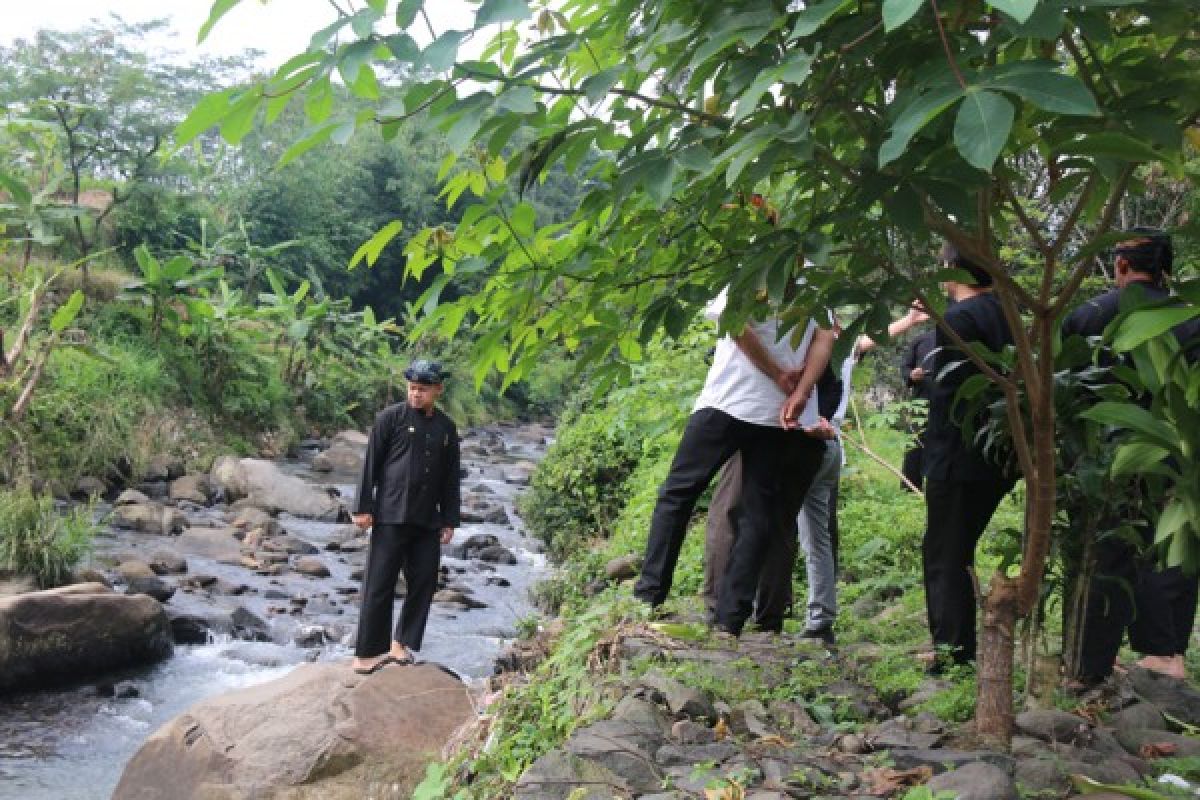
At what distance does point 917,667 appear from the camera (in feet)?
13.2

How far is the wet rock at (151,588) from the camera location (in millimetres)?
9836

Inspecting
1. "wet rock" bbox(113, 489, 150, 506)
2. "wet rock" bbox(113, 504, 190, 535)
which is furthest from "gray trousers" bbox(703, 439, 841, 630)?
"wet rock" bbox(113, 489, 150, 506)

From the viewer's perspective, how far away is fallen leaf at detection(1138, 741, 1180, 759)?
10.2 feet

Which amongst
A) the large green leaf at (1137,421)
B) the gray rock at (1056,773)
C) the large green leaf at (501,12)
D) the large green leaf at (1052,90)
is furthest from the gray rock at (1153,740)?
the large green leaf at (501,12)

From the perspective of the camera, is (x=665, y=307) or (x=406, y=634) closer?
(x=665, y=307)

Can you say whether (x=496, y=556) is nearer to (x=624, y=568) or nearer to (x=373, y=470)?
(x=624, y=568)

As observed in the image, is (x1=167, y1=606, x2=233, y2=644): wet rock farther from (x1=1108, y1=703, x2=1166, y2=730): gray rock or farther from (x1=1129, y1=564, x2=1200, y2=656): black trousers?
(x1=1108, y1=703, x2=1166, y2=730): gray rock

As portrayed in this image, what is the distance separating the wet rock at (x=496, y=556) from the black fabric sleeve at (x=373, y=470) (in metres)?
6.52

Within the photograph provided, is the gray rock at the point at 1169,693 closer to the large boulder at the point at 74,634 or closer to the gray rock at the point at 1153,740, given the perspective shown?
the gray rock at the point at 1153,740

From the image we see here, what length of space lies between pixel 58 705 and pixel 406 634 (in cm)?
258

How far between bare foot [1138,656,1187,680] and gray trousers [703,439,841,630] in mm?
1265

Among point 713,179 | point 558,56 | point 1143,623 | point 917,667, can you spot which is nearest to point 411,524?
point 917,667

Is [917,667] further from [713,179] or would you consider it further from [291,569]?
[291,569]

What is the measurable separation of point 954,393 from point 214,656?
688cm
